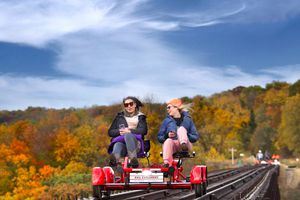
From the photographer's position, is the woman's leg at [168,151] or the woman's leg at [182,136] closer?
the woman's leg at [168,151]

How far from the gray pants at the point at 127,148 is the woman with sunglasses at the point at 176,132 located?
552 mm

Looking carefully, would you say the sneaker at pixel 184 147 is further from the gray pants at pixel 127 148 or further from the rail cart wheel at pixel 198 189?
the gray pants at pixel 127 148

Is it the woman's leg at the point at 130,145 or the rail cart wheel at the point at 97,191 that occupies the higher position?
the woman's leg at the point at 130,145

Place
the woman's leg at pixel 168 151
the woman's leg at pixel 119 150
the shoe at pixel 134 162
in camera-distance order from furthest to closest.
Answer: the woman's leg at pixel 168 151, the woman's leg at pixel 119 150, the shoe at pixel 134 162

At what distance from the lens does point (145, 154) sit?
31.1 feet

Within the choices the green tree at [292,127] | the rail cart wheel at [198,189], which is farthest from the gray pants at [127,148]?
the green tree at [292,127]

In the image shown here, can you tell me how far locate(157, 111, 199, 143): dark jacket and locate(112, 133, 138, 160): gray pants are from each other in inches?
24.6

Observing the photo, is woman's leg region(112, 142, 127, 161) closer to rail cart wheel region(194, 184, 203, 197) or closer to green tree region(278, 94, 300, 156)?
rail cart wheel region(194, 184, 203, 197)

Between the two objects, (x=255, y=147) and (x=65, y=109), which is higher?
(x=65, y=109)

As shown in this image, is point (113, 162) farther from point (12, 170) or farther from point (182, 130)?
point (12, 170)

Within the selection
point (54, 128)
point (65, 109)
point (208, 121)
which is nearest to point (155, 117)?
point (208, 121)

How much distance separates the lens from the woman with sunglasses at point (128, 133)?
356 inches

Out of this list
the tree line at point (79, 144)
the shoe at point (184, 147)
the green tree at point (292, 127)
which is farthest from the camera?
the green tree at point (292, 127)

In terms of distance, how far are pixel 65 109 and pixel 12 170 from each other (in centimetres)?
7501
